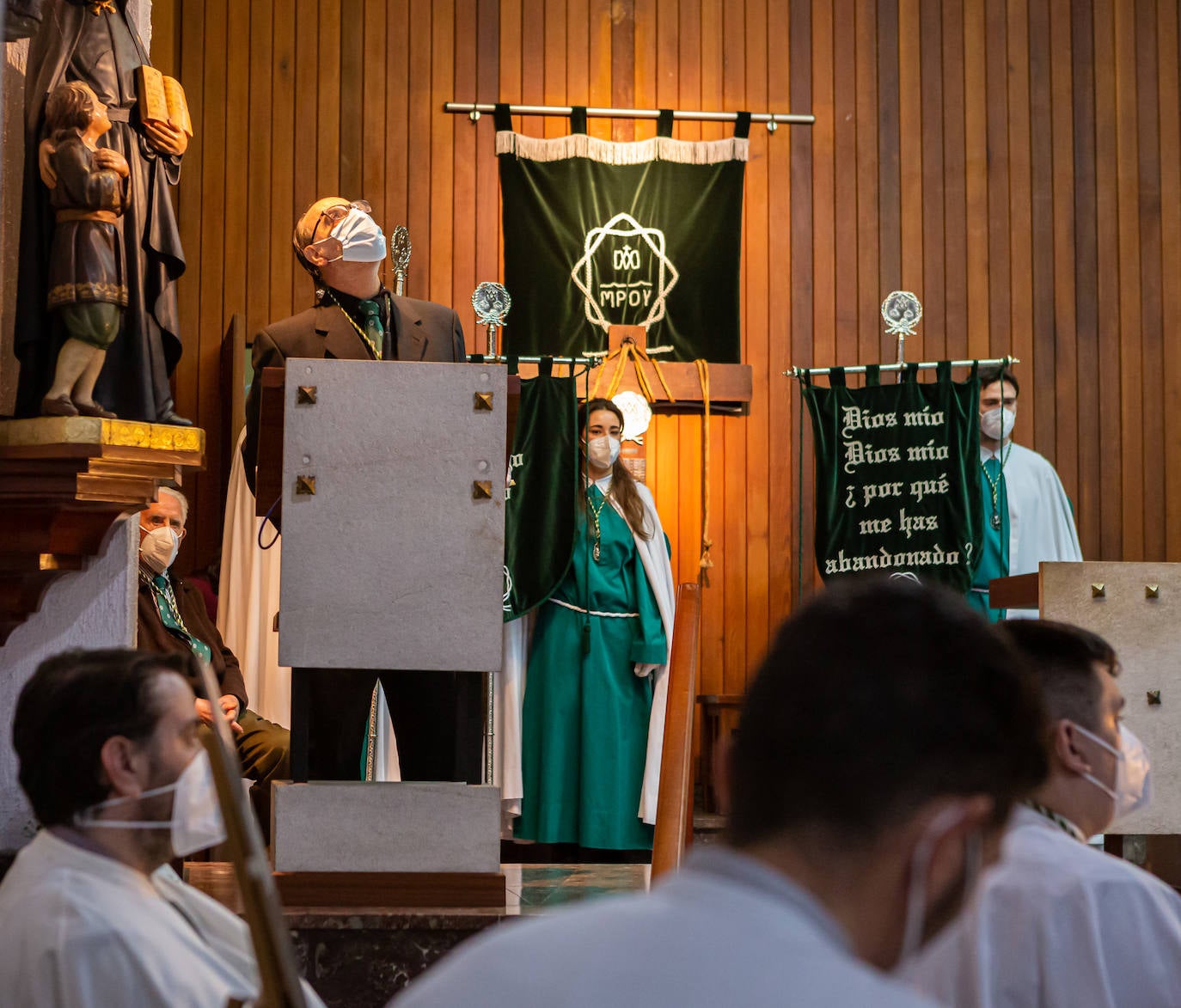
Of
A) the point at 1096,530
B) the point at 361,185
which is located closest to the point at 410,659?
the point at 361,185

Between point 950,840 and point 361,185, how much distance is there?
5710mm

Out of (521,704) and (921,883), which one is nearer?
(921,883)

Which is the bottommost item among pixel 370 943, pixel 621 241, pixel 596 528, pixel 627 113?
pixel 370 943

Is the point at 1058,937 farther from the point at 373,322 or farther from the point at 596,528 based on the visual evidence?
the point at 596,528

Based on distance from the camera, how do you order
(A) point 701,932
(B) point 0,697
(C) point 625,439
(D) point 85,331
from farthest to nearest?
1. (C) point 625,439
2. (B) point 0,697
3. (D) point 85,331
4. (A) point 701,932

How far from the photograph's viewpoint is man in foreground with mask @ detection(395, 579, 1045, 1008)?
2.58ft

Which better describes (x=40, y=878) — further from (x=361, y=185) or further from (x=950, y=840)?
(x=361, y=185)

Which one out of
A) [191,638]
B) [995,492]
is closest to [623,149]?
[995,492]

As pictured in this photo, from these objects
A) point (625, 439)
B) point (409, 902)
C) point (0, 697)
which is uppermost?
point (625, 439)

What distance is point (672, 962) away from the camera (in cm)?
79

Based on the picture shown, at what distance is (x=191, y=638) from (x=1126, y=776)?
11.6ft

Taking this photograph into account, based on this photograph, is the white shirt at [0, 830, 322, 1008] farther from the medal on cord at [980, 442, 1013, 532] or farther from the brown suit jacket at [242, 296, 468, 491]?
the medal on cord at [980, 442, 1013, 532]

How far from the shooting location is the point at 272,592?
5.34m

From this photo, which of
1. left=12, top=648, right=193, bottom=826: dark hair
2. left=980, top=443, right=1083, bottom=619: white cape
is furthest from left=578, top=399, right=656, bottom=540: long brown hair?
left=12, top=648, right=193, bottom=826: dark hair
